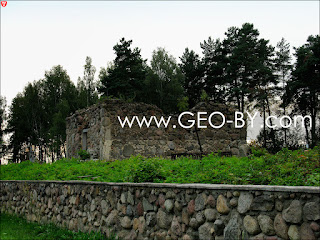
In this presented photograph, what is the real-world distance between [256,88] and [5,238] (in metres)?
27.3

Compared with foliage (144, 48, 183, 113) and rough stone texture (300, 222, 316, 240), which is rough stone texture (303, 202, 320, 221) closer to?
rough stone texture (300, 222, 316, 240)

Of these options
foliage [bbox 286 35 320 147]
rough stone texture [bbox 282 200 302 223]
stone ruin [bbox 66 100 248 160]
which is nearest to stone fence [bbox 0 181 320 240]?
rough stone texture [bbox 282 200 302 223]

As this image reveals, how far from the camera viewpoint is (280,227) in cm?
418

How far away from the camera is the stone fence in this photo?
13.4ft

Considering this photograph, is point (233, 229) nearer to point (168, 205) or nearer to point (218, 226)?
point (218, 226)

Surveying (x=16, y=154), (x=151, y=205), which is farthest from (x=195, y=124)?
(x=16, y=154)

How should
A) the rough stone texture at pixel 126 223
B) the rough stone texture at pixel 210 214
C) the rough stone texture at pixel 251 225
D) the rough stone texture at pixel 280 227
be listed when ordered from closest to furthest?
the rough stone texture at pixel 280 227, the rough stone texture at pixel 251 225, the rough stone texture at pixel 210 214, the rough stone texture at pixel 126 223

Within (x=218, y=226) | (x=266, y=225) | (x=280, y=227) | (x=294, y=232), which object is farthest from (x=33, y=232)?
(x=294, y=232)

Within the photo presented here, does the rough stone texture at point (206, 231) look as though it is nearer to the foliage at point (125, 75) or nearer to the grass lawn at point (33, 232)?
the grass lawn at point (33, 232)

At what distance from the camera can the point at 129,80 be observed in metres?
39.0

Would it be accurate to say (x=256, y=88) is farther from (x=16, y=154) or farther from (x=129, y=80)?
(x=16, y=154)

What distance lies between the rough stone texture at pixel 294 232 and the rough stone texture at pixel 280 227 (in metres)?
0.06

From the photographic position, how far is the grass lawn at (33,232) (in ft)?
26.0

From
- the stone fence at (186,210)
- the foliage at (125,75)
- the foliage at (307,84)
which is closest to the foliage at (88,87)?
the foliage at (125,75)
